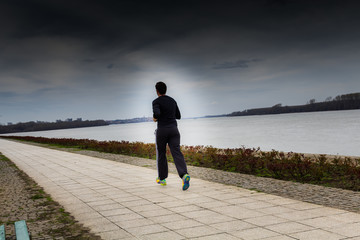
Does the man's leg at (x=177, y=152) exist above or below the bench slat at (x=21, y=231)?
above

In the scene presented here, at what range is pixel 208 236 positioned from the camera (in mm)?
3576

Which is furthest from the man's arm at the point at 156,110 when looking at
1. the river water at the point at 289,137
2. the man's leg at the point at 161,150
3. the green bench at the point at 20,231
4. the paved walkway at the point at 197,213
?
the river water at the point at 289,137

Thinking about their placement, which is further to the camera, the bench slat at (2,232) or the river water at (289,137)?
the river water at (289,137)

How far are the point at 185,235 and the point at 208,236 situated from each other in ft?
0.91

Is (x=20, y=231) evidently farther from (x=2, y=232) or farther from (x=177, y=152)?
(x=177, y=152)

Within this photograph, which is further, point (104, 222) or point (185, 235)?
point (104, 222)

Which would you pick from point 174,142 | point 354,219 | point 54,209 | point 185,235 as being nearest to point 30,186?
point 54,209

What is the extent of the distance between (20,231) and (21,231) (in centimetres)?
1

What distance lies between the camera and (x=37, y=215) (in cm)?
489

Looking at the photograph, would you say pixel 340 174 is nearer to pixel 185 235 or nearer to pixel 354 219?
pixel 354 219

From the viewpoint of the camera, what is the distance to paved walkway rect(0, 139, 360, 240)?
3.67 m

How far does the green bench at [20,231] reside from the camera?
383 cm

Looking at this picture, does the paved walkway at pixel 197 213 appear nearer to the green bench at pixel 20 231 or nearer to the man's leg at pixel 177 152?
the man's leg at pixel 177 152

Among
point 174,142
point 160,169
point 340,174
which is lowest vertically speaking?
point 340,174
